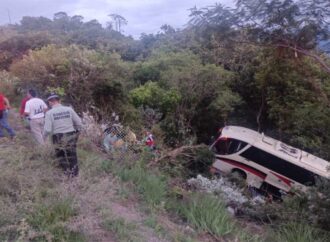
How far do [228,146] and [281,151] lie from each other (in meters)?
1.87

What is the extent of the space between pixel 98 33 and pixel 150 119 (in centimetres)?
2390

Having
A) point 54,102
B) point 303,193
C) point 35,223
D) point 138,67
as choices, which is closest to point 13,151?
point 54,102

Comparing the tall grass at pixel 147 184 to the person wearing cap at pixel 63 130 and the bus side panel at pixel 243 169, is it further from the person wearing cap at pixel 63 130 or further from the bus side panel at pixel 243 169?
the bus side panel at pixel 243 169

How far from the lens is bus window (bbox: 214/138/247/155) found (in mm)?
13836

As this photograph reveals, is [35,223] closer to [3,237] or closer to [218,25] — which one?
[3,237]

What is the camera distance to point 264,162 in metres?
13.5

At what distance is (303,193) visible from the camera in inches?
331

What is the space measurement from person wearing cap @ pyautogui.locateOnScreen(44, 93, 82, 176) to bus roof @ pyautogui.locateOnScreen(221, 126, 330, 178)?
A: 845 centimetres

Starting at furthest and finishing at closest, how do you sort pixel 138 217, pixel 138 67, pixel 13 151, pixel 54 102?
1. pixel 138 67
2. pixel 54 102
3. pixel 13 151
4. pixel 138 217

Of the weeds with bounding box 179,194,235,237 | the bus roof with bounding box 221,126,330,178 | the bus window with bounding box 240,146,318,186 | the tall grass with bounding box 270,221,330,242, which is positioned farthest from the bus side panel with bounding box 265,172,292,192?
the weeds with bounding box 179,194,235,237

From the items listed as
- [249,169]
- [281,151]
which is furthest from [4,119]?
[281,151]

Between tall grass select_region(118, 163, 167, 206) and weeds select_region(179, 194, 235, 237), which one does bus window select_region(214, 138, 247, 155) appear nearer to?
tall grass select_region(118, 163, 167, 206)

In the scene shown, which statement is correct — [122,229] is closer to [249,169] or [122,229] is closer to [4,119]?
[4,119]

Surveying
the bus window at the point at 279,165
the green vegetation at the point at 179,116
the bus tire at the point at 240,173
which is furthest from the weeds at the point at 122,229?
the bus window at the point at 279,165
